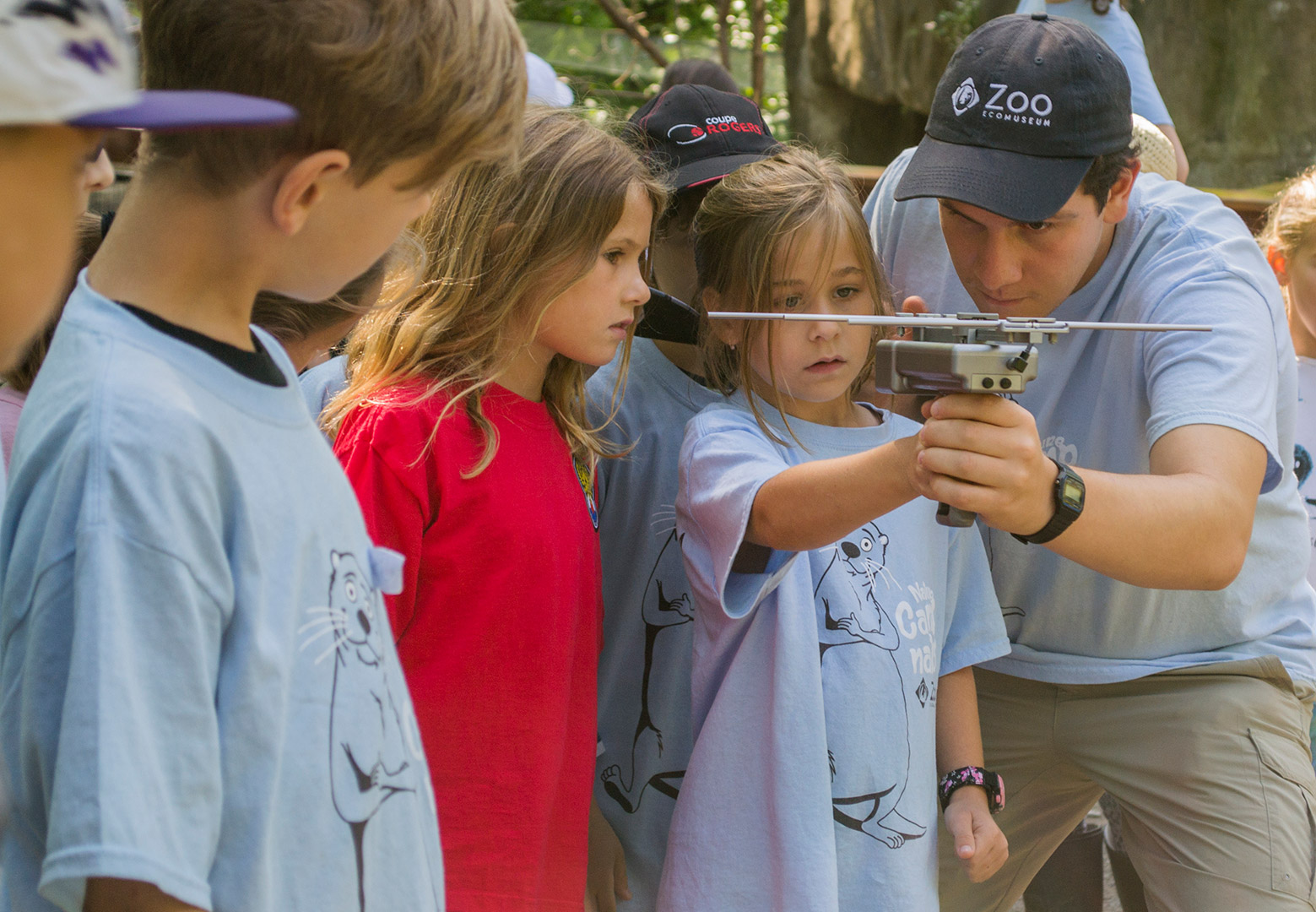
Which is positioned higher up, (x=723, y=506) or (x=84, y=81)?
(x=84, y=81)

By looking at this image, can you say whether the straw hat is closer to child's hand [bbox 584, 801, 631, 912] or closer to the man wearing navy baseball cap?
the man wearing navy baseball cap

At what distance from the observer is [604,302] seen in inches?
84.8

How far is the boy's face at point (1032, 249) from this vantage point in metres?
2.35

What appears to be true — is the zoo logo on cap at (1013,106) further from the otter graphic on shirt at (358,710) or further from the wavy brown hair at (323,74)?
the otter graphic on shirt at (358,710)

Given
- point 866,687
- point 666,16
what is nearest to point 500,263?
point 866,687

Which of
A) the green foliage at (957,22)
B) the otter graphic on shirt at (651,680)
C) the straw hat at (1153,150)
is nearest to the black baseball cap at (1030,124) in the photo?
the otter graphic on shirt at (651,680)

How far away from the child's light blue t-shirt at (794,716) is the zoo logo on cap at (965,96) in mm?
845

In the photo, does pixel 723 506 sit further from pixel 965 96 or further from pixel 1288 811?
pixel 1288 811

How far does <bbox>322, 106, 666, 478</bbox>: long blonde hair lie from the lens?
208 centimetres

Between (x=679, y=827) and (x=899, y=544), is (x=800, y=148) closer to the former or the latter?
(x=899, y=544)

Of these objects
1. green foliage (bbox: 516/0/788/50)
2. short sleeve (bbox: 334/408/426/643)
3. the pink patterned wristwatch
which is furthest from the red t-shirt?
green foliage (bbox: 516/0/788/50)

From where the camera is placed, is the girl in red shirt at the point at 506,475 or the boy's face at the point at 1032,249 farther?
the boy's face at the point at 1032,249

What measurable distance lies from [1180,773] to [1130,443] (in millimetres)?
709

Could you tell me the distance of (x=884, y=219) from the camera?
2.85 meters
